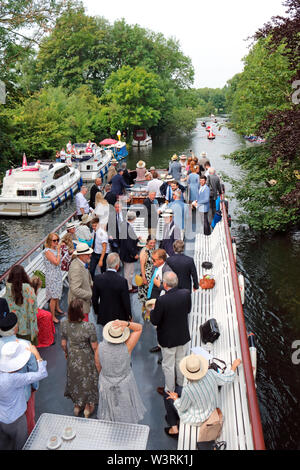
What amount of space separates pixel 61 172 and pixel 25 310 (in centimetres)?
2037

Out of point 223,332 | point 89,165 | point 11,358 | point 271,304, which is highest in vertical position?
point 11,358

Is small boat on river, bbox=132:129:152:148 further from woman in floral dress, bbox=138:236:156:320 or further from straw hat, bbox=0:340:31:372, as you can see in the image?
straw hat, bbox=0:340:31:372

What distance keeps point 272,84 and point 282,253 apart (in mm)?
6968

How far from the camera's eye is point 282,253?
16.5 metres

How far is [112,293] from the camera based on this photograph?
5.24m

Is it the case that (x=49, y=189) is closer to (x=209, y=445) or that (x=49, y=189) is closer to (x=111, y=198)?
(x=111, y=198)

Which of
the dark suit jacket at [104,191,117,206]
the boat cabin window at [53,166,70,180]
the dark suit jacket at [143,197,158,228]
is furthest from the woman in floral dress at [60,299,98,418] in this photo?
the boat cabin window at [53,166,70,180]

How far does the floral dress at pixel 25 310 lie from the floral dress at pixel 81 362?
1.09 metres

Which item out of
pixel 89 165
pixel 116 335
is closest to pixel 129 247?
pixel 116 335

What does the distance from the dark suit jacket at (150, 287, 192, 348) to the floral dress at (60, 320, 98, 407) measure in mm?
818

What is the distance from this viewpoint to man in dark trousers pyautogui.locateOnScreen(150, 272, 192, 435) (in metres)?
4.55

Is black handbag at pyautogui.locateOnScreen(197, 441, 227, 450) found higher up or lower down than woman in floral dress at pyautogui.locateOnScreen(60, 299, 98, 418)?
lower down

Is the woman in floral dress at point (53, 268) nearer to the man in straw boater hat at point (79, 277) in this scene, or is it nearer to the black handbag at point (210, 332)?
the man in straw boater hat at point (79, 277)
